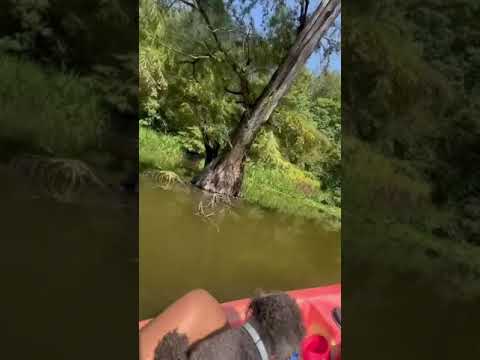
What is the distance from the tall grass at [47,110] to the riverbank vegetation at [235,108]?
1.51 metres

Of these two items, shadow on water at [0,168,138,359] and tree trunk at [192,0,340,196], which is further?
tree trunk at [192,0,340,196]

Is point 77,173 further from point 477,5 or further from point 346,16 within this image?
point 477,5

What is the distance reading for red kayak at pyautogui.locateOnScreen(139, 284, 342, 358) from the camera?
4.29ft

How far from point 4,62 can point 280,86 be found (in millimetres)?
2053

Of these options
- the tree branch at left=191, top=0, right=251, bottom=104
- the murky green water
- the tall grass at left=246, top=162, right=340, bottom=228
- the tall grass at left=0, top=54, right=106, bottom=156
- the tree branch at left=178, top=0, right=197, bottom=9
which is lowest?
the murky green water

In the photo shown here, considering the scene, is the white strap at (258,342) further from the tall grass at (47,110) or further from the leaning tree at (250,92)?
the leaning tree at (250,92)

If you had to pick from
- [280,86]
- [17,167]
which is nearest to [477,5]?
[17,167]

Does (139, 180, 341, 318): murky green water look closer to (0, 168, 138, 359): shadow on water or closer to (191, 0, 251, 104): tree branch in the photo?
(191, 0, 251, 104): tree branch

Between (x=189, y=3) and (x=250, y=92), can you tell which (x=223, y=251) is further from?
(x=189, y=3)

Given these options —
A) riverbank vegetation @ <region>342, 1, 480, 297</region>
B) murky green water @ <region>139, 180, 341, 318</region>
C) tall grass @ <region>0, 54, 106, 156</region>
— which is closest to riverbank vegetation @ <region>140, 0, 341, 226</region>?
murky green water @ <region>139, 180, 341, 318</region>

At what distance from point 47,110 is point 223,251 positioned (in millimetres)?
1690

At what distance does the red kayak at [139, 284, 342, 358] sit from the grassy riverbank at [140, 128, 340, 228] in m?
1.01

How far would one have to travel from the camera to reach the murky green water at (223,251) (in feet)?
6.80

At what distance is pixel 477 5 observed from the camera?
1.10m
